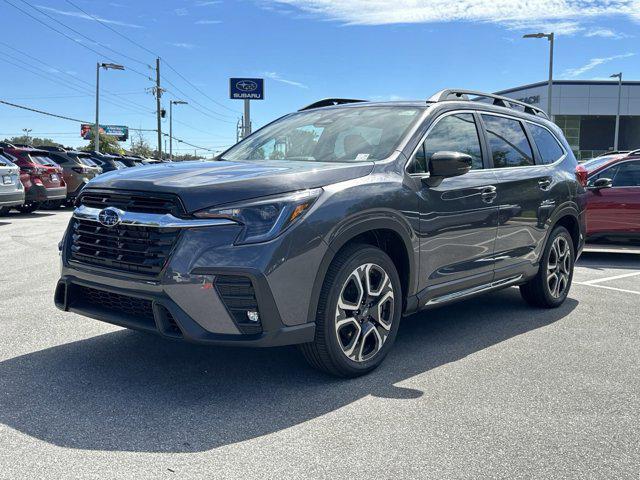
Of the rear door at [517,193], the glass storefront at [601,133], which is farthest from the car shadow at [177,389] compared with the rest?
the glass storefront at [601,133]

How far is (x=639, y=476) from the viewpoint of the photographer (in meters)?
2.83

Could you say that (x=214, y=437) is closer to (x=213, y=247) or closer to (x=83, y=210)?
(x=213, y=247)

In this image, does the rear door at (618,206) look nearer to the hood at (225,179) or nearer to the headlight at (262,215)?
the hood at (225,179)

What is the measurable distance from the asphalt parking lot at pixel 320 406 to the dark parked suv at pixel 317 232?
394 mm

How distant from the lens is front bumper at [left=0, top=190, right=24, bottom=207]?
533 inches

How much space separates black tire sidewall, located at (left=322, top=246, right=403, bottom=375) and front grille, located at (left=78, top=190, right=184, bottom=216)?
1.01 metres

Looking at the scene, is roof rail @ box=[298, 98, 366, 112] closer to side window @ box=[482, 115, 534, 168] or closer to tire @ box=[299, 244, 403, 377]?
side window @ box=[482, 115, 534, 168]

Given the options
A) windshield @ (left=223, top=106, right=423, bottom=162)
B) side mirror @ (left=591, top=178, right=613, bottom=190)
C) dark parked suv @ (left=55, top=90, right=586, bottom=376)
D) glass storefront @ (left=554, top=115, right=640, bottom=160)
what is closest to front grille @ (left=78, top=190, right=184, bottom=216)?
dark parked suv @ (left=55, top=90, right=586, bottom=376)

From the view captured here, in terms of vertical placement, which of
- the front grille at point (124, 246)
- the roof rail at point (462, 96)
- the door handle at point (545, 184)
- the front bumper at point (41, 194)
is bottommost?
the front bumper at point (41, 194)

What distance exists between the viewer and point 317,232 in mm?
3576

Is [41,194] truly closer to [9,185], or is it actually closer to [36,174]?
[36,174]

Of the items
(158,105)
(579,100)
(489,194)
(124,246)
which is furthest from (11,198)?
(579,100)

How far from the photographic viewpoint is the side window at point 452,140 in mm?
4484

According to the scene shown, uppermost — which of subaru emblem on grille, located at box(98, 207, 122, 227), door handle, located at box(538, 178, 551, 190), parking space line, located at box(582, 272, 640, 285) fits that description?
door handle, located at box(538, 178, 551, 190)
